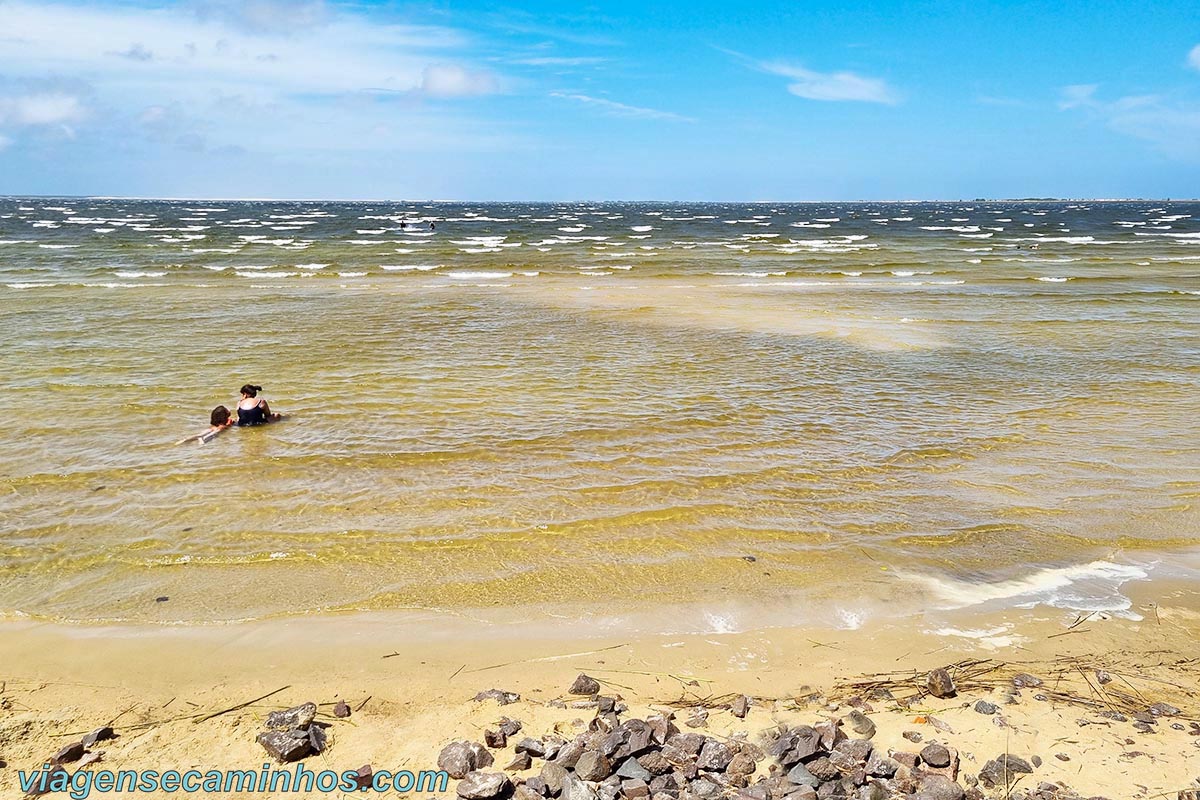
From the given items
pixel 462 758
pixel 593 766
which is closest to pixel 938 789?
pixel 593 766

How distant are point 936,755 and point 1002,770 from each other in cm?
37

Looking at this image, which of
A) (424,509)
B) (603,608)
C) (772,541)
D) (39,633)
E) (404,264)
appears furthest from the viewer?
(404,264)

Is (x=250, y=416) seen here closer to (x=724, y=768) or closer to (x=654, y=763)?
(x=654, y=763)

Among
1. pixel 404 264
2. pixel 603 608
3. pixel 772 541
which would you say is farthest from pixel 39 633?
pixel 404 264

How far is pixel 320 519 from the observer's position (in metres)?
8.88

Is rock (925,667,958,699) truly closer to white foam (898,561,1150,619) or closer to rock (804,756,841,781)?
rock (804,756,841,781)

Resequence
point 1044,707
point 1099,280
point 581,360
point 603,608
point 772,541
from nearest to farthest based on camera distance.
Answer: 1. point 1044,707
2. point 603,608
3. point 772,541
4. point 581,360
5. point 1099,280

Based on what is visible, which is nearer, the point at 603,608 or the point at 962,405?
the point at 603,608

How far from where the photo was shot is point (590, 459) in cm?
1088

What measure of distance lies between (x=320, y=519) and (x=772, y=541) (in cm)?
508

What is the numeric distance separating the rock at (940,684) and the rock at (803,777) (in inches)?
57.8

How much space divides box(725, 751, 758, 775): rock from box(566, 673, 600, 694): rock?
1.25m

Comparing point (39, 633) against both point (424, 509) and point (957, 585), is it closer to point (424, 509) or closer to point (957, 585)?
point (424, 509)

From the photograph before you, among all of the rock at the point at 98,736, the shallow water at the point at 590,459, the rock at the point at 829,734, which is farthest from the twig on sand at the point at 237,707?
the rock at the point at 829,734
